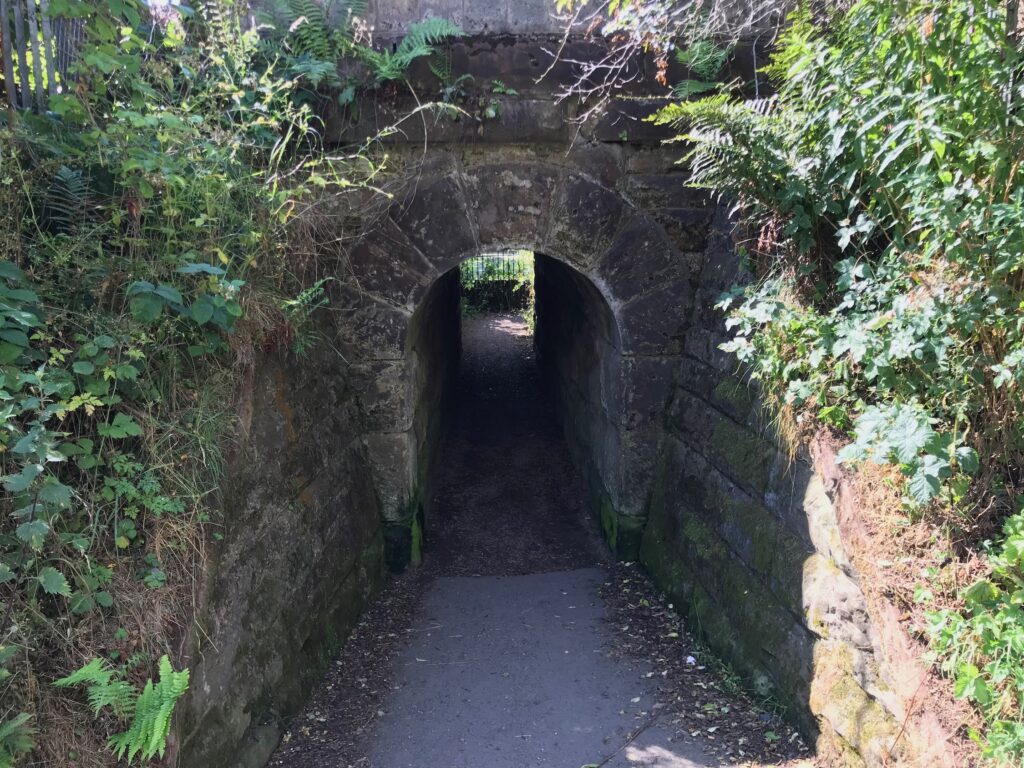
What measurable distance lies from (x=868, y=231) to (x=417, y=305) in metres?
2.57

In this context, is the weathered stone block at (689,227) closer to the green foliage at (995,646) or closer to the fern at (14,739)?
the green foliage at (995,646)

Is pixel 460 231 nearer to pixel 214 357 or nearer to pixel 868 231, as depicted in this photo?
pixel 214 357

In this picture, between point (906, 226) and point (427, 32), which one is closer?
point (906, 226)

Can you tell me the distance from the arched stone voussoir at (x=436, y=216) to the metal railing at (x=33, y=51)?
173 cm

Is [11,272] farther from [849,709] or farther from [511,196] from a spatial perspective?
[849,709]

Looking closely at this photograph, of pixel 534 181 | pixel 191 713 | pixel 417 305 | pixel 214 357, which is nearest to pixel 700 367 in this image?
pixel 534 181

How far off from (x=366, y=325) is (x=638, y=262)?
68.5 inches

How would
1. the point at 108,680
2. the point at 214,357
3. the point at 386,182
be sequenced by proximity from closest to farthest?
the point at 108,680, the point at 214,357, the point at 386,182

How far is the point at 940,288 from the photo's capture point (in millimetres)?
2242

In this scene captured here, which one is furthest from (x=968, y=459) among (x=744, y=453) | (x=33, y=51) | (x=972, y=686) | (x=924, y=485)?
(x=33, y=51)

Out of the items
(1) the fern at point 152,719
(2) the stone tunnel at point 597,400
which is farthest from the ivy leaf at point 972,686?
(1) the fern at point 152,719

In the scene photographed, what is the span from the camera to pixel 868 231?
262 centimetres

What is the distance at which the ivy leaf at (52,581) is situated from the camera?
1961 millimetres

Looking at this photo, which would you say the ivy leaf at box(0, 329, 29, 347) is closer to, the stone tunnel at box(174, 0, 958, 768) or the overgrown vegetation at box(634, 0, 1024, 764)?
the stone tunnel at box(174, 0, 958, 768)
